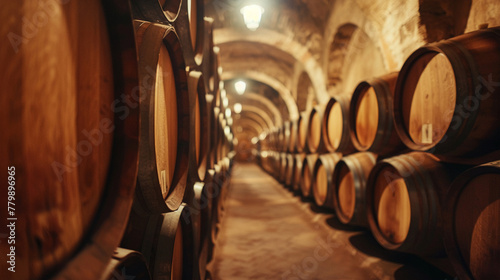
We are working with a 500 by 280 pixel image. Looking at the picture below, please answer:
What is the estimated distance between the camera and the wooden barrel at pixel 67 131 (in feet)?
1.59

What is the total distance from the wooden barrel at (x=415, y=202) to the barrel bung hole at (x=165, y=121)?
1.74 meters

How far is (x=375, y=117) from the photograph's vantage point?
301 cm

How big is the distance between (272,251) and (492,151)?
2.36m

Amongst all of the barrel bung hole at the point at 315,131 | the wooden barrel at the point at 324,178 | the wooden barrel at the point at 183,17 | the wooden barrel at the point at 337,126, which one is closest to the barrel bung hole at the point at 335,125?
the wooden barrel at the point at 337,126

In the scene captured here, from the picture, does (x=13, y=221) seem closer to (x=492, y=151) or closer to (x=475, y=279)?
(x=475, y=279)

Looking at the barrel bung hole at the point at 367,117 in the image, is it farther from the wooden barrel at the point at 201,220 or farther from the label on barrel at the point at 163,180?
the label on barrel at the point at 163,180

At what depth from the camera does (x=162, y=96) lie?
4.17 ft

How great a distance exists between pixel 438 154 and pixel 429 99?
402mm

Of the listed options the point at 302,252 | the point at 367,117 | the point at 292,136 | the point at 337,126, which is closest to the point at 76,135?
the point at 367,117

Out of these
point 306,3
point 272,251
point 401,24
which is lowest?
point 272,251

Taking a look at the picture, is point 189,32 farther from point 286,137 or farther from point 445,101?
point 286,137

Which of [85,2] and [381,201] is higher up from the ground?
[85,2]

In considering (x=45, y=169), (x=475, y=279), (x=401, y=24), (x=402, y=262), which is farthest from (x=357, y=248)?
(x=45, y=169)

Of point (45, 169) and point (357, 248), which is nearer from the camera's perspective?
point (45, 169)
